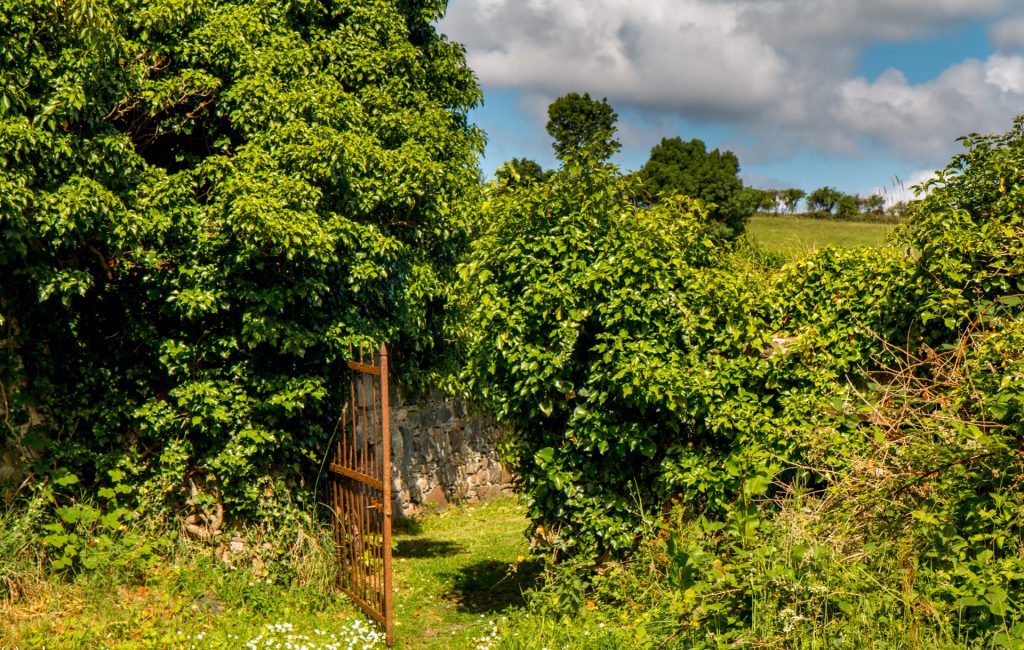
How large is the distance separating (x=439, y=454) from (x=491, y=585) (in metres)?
4.63

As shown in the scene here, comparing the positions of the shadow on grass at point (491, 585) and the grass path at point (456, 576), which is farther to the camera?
the shadow on grass at point (491, 585)

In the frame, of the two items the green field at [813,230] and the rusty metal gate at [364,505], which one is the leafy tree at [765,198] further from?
the rusty metal gate at [364,505]

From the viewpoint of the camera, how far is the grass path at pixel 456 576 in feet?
24.5

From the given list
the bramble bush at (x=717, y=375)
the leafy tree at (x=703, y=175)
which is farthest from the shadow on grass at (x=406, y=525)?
the leafy tree at (x=703, y=175)

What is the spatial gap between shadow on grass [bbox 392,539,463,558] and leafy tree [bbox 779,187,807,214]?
1926 inches

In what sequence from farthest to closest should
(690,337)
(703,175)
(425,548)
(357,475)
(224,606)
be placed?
(703,175), (425,548), (357,475), (224,606), (690,337)

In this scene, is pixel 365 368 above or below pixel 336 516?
above

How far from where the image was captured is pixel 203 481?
811 centimetres

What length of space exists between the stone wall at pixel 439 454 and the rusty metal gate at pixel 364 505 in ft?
11.7

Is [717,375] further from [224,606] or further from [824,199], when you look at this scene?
[824,199]

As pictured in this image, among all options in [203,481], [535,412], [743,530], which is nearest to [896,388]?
[743,530]

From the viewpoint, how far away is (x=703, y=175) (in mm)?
42500

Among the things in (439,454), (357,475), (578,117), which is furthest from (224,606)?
(578,117)

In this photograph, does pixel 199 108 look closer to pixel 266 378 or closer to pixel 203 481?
pixel 266 378
